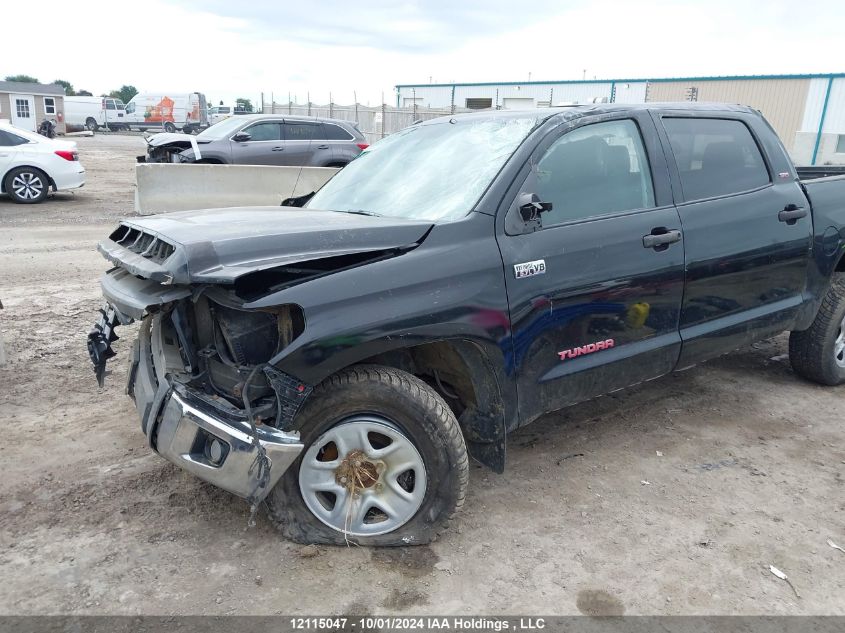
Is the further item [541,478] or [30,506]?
[541,478]

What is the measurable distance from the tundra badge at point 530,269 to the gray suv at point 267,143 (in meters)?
12.0

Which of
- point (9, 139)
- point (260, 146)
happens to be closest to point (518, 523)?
point (260, 146)

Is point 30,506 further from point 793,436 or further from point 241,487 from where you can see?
point 793,436

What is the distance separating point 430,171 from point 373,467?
162cm

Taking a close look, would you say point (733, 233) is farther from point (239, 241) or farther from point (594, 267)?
point (239, 241)

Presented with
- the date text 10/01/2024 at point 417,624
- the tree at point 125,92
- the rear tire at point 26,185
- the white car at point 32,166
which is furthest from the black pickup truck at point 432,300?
the tree at point 125,92

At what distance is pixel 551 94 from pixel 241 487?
125 feet

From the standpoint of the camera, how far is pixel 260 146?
14562mm

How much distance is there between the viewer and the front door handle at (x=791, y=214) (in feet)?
14.5

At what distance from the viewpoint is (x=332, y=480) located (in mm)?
3072

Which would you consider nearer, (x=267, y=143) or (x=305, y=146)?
(x=267, y=143)

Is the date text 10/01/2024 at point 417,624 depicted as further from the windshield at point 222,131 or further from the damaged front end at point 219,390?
the windshield at point 222,131

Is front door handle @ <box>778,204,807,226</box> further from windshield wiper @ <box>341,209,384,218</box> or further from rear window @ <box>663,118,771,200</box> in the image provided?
windshield wiper @ <box>341,209,384,218</box>

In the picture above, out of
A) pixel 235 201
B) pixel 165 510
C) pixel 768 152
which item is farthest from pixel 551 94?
pixel 165 510
